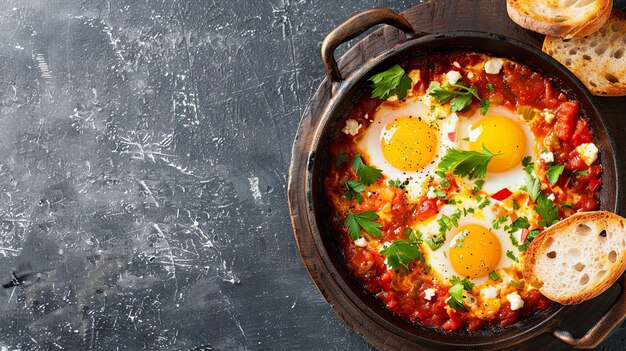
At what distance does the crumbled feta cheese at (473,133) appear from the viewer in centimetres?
337

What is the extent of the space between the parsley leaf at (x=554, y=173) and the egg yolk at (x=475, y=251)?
1.29 ft

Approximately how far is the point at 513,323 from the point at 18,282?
108 inches

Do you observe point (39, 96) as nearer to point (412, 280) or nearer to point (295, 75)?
point (295, 75)

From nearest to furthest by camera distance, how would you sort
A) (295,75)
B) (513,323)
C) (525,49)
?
(525,49)
(513,323)
(295,75)

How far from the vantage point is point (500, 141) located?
3.32 m

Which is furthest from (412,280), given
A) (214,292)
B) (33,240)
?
(33,240)

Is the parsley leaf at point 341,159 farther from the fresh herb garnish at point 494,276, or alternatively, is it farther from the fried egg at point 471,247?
the fresh herb garnish at point 494,276

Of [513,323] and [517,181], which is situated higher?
[517,181]

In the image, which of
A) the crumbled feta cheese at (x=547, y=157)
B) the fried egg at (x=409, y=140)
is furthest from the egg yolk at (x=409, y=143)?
the crumbled feta cheese at (x=547, y=157)

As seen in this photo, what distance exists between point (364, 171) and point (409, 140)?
0.90 ft

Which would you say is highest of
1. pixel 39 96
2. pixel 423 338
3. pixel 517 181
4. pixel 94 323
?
pixel 39 96

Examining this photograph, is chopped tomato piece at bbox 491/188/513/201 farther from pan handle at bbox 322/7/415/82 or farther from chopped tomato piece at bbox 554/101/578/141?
pan handle at bbox 322/7/415/82

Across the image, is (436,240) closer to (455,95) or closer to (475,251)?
(475,251)

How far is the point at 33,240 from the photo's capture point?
3.85 m
